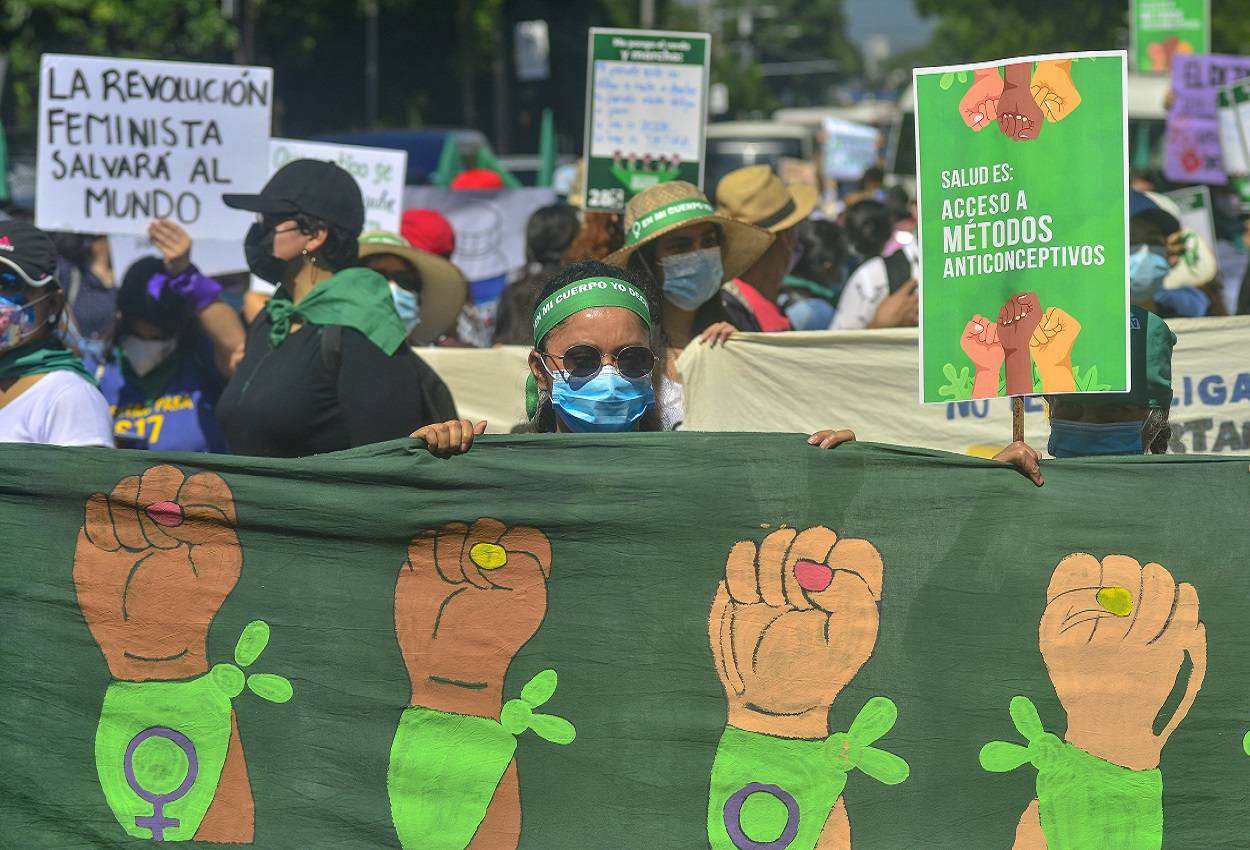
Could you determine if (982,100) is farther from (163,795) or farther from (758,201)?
(758,201)

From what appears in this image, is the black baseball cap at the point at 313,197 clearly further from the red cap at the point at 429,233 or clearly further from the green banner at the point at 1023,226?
the red cap at the point at 429,233

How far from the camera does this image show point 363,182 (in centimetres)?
724

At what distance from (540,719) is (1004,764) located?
3.07ft

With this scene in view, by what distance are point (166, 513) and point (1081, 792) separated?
1954 millimetres

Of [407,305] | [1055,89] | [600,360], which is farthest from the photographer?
[407,305]

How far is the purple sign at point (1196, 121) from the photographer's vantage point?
9.25m

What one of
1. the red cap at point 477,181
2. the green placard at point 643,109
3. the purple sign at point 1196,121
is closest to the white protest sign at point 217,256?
the green placard at point 643,109

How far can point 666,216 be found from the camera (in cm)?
491

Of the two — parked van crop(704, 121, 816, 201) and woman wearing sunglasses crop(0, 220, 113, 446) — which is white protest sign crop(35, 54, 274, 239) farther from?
parked van crop(704, 121, 816, 201)

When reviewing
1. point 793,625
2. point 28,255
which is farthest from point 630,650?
point 28,255

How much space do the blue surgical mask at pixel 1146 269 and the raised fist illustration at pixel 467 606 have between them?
3386 mm

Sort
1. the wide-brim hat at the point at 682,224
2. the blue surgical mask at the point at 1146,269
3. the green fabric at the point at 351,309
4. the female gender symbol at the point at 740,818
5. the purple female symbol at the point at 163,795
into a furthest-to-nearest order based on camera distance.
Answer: the blue surgical mask at the point at 1146,269
the wide-brim hat at the point at 682,224
the green fabric at the point at 351,309
the purple female symbol at the point at 163,795
the female gender symbol at the point at 740,818

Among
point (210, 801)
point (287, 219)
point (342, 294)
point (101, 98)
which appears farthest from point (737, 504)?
point (101, 98)

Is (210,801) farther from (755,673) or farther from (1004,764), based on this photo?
(1004,764)
